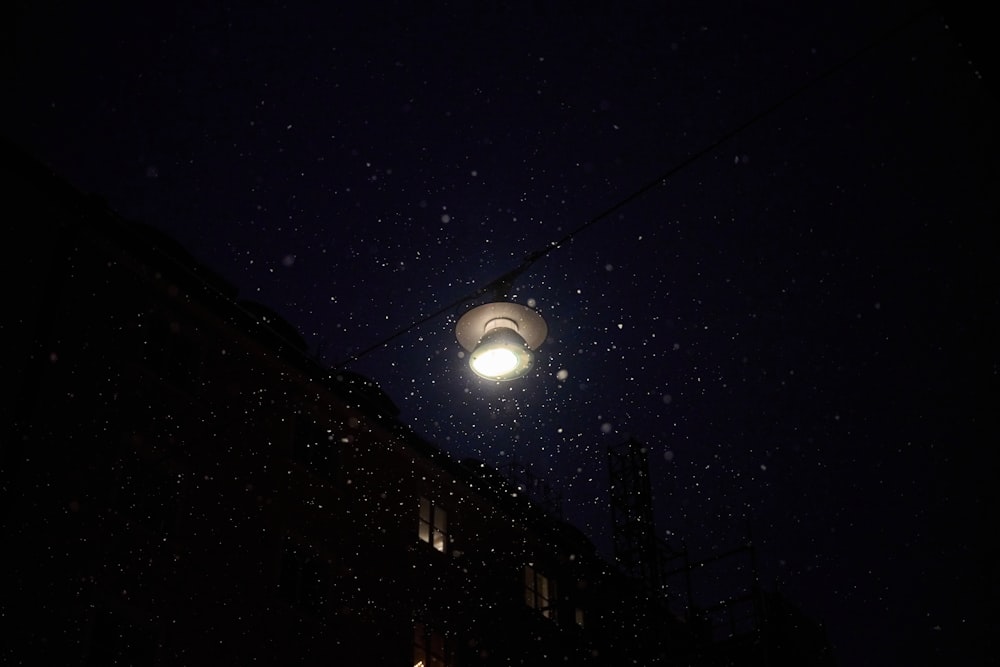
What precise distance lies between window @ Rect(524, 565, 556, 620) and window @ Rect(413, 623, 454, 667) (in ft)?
14.9

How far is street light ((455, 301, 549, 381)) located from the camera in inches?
344

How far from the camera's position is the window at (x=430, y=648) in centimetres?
2023

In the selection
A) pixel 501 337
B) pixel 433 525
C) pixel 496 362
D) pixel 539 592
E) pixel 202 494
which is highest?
pixel 433 525

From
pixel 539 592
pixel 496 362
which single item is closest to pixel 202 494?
pixel 496 362

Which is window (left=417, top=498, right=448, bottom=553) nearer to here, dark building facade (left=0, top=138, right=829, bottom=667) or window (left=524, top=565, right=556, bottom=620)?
dark building facade (left=0, top=138, right=829, bottom=667)

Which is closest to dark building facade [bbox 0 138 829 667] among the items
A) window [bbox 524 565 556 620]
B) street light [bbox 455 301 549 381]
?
window [bbox 524 565 556 620]

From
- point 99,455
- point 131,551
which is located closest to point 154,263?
point 99,455

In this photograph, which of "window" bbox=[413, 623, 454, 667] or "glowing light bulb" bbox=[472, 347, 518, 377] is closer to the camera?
"glowing light bulb" bbox=[472, 347, 518, 377]

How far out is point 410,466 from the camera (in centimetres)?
2247

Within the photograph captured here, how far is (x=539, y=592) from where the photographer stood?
2617 cm

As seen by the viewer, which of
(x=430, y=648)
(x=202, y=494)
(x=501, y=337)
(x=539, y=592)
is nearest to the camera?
(x=501, y=337)

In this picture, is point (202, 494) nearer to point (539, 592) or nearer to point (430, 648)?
point (430, 648)

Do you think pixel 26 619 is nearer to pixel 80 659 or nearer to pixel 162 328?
pixel 80 659

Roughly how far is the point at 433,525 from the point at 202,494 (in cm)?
743
